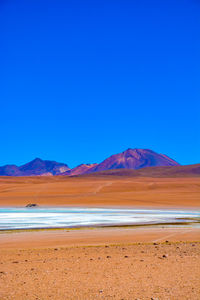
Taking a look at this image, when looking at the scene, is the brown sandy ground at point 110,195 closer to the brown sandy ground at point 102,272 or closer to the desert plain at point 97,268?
the desert plain at point 97,268

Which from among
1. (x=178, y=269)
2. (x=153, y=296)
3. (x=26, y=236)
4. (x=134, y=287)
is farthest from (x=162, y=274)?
(x=26, y=236)

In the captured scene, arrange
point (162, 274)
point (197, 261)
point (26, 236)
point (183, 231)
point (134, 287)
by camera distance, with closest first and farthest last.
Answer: point (134, 287)
point (162, 274)
point (197, 261)
point (26, 236)
point (183, 231)

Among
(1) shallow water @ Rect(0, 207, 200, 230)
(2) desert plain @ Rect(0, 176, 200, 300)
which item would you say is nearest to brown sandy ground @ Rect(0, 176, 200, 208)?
(1) shallow water @ Rect(0, 207, 200, 230)

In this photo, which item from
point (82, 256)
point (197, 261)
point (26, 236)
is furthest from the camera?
point (26, 236)

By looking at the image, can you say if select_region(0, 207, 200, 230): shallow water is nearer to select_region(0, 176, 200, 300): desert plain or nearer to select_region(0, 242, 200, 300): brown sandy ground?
select_region(0, 176, 200, 300): desert plain

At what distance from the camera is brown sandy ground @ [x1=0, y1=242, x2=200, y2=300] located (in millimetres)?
8500

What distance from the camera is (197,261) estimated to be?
12172 mm

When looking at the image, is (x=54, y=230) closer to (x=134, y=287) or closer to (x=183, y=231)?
(x=183, y=231)

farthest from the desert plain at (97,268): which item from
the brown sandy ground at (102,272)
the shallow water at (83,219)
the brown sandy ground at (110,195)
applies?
the brown sandy ground at (110,195)

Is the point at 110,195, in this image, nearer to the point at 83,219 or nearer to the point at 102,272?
the point at 83,219

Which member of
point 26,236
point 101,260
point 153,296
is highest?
point 26,236

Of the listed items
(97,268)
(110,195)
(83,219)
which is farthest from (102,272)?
(110,195)

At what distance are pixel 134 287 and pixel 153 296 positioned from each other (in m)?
0.90

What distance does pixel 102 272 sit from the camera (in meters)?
10.8
